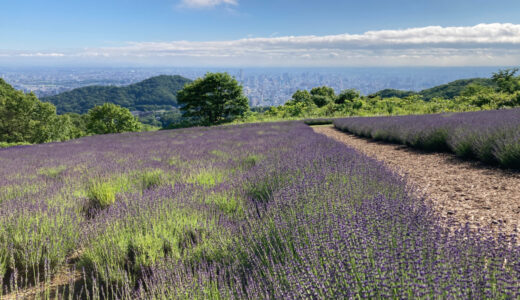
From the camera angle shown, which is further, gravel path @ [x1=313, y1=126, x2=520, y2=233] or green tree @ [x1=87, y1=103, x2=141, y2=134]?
green tree @ [x1=87, y1=103, x2=141, y2=134]

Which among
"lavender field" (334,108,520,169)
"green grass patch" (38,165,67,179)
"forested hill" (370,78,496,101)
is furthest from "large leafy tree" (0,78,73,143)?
"forested hill" (370,78,496,101)

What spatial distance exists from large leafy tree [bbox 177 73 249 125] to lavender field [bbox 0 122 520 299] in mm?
34839

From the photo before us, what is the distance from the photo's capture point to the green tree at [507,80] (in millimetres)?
31619

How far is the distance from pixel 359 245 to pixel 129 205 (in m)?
2.49

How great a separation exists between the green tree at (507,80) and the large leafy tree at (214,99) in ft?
99.6

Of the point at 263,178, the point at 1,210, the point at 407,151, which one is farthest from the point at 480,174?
the point at 1,210

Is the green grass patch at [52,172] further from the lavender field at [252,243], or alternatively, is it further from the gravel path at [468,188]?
the gravel path at [468,188]

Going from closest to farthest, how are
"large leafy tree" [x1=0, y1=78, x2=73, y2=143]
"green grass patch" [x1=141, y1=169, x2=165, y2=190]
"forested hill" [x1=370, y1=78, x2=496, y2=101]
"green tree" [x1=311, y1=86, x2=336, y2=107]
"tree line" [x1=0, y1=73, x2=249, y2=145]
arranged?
1. "green grass patch" [x1=141, y1=169, x2=165, y2=190]
2. "large leafy tree" [x1=0, y1=78, x2=73, y2=143]
3. "tree line" [x1=0, y1=73, x2=249, y2=145]
4. "green tree" [x1=311, y1=86, x2=336, y2=107]
5. "forested hill" [x1=370, y1=78, x2=496, y2=101]

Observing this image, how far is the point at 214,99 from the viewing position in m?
38.5

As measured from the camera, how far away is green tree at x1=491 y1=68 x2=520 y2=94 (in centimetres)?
3162

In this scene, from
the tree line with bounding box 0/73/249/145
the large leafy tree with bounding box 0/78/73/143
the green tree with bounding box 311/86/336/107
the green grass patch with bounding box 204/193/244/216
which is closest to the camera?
the green grass patch with bounding box 204/193/244/216

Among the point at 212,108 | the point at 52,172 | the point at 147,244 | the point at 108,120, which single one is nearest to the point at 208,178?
the point at 147,244

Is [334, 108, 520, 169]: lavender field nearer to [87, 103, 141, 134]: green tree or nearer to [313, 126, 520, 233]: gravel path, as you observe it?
[313, 126, 520, 233]: gravel path

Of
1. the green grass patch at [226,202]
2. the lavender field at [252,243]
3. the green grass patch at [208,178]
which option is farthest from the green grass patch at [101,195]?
the green grass patch at [226,202]
